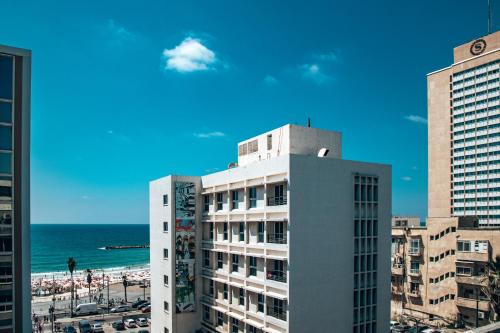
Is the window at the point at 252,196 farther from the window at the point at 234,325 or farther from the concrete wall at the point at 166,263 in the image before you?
the window at the point at 234,325

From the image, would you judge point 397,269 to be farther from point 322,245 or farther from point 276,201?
point 276,201

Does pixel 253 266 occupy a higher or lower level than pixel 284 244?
lower

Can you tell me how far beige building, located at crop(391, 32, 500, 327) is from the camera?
52812 millimetres

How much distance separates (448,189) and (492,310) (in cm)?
4659

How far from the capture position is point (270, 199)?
31453mm

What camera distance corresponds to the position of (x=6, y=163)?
23797 millimetres

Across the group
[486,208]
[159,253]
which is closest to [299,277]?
[159,253]

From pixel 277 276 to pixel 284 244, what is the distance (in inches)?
122

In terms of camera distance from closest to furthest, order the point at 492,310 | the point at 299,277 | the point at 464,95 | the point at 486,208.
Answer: the point at 299,277 < the point at 492,310 < the point at 486,208 < the point at 464,95

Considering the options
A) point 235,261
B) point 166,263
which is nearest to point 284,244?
point 235,261

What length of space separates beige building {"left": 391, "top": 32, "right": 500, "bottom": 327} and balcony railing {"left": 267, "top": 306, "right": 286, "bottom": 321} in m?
35.5

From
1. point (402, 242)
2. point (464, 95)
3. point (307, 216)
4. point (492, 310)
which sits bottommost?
point (492, 310)

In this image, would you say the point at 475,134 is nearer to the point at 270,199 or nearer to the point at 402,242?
the point at 402,242

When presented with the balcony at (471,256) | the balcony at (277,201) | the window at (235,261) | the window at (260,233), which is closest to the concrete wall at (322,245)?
the balcony at (277,201)
